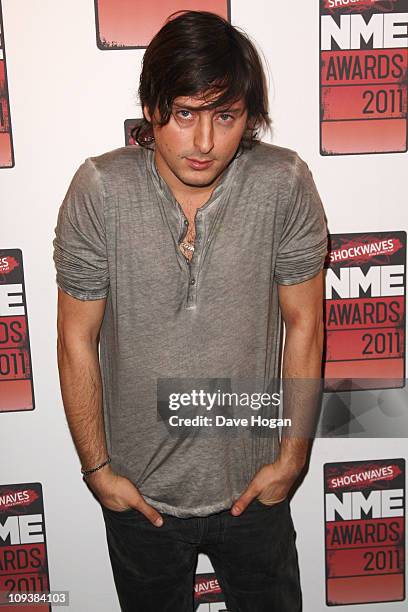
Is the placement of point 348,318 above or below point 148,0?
below

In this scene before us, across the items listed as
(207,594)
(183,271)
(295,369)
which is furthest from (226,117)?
(207,594)

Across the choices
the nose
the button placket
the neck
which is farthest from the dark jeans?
the nose

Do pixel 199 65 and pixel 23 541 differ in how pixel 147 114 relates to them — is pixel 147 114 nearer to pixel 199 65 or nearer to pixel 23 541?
pixel 199 65

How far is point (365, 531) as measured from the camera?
1.95 meters

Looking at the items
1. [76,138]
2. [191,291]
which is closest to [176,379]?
[191,291]

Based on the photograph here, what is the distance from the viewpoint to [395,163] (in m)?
1.71

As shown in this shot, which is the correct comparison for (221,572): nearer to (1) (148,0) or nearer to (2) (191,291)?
(2) (191,291)

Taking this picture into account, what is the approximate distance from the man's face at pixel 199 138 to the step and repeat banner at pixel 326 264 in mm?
214

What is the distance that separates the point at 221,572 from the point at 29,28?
1.17m

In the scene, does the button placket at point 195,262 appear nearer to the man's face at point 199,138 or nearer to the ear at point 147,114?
the man's face at point 199,138

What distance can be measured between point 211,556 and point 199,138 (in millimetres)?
846

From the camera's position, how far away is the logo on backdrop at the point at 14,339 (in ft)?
5.58

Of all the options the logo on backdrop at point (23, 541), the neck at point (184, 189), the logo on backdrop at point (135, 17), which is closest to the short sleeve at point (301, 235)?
the neck at point (184, 189)

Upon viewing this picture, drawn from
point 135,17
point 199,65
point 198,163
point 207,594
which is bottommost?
point 207,594
